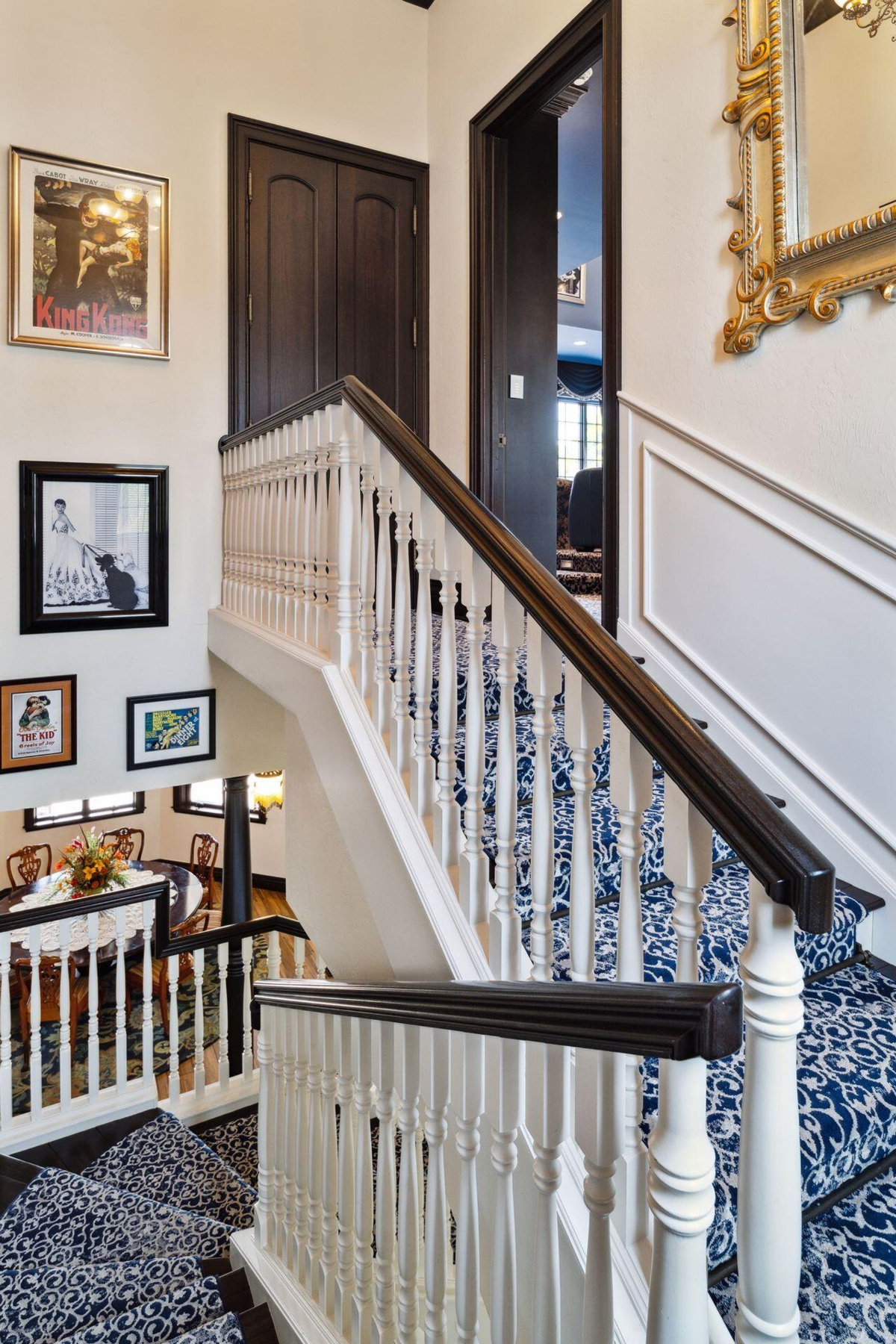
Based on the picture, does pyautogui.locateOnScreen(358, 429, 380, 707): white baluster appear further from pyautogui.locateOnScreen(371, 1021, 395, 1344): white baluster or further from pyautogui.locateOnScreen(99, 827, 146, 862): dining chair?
pyautogui.locateOnScreen(99, 827, 146, 862): dining chair

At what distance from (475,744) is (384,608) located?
1.98 ft

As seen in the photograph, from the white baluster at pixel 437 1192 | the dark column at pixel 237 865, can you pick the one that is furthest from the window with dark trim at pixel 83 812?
the white baluster at pixel 437 1192

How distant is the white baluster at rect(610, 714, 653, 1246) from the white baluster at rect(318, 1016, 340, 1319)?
31.4 inches

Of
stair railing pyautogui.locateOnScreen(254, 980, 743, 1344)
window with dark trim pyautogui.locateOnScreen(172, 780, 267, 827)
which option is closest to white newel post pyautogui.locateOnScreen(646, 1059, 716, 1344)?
stair railing pyautogui.locateOnScreen(254, 980, 743, 1344)

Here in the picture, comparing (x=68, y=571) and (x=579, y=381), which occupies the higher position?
(x=579, y=381)

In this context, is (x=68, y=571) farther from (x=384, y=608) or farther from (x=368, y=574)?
(x=384, y=608)

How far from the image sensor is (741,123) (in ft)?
7.65

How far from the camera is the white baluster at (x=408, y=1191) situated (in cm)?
128

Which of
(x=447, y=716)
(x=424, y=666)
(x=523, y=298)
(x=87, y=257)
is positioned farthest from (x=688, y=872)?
(x=87, y=257)

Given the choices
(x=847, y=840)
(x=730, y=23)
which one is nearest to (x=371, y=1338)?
(x=847, y=840)

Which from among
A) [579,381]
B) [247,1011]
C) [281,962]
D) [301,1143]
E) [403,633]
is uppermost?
[579,381]

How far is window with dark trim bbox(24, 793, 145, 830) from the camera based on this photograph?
848 centimetres

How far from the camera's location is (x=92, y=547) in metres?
3.54

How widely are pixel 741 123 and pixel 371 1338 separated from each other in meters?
3.09
